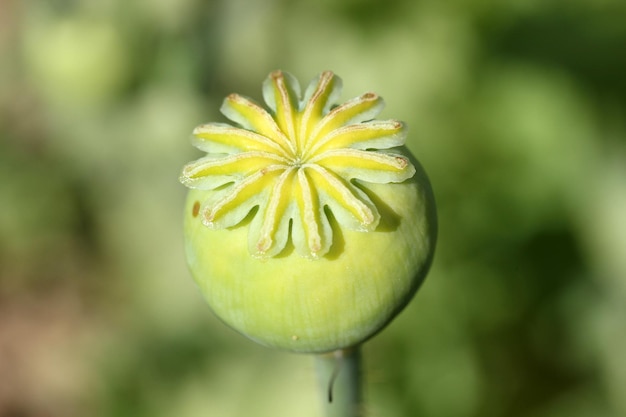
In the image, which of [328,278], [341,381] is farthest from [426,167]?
[328,278]

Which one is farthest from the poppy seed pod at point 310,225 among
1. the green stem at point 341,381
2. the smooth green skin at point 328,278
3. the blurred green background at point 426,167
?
the blurred green background at point 426,167

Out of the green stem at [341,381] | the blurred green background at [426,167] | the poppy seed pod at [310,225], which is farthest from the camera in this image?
the blurred green background at [426,167]

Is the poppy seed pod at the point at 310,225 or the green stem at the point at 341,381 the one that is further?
the green stem at the point at 341,381

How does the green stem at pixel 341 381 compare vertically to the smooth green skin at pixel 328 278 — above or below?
below

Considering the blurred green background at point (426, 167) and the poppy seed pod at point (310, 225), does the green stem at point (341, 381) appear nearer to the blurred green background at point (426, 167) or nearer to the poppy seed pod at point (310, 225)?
the poppy seed pod at point (310, 225)

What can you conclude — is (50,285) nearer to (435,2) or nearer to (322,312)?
(435,2)

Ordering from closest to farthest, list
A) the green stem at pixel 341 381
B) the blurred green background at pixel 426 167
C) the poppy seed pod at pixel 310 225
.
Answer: the poppy seed pod at pixel 310 225, the green stem at pixel 341 381, the blurred green background at pixel 426 167
